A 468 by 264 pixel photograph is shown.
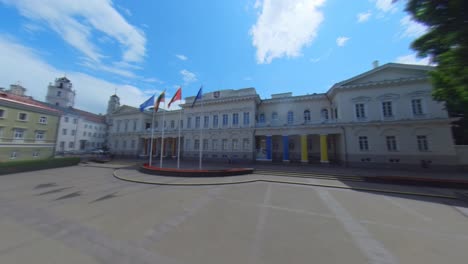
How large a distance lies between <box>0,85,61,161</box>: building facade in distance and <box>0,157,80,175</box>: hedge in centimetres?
703

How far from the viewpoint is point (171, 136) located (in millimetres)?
28141

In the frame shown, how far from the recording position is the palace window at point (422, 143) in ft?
54.7

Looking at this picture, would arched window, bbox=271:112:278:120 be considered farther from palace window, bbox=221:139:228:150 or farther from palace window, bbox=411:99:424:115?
palace window, bbox=411:99:424:115

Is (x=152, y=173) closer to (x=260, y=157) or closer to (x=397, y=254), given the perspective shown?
(x=260, y=157)

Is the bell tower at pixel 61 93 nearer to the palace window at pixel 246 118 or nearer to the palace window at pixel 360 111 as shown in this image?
the palace window at pixel 246 118

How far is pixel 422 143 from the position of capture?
55.3 feet

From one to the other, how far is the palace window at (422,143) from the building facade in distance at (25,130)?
164 ft

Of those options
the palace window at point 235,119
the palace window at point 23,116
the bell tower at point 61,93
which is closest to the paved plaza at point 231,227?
the palace window at point 235,119

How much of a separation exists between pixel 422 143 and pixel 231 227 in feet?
78.1

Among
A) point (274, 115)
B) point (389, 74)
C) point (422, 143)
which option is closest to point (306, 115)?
point (274, 115)

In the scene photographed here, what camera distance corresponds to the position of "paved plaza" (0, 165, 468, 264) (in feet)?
12.0

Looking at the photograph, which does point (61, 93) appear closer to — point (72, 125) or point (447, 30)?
point (72, 125)

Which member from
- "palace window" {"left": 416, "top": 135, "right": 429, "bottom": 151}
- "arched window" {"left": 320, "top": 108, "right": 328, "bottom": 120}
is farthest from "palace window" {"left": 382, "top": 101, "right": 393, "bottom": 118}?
"arched window" {"left": 320, "top": 108, "right": 328, "bottom": 120}

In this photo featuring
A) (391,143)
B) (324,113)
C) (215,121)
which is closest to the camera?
(391,143)
